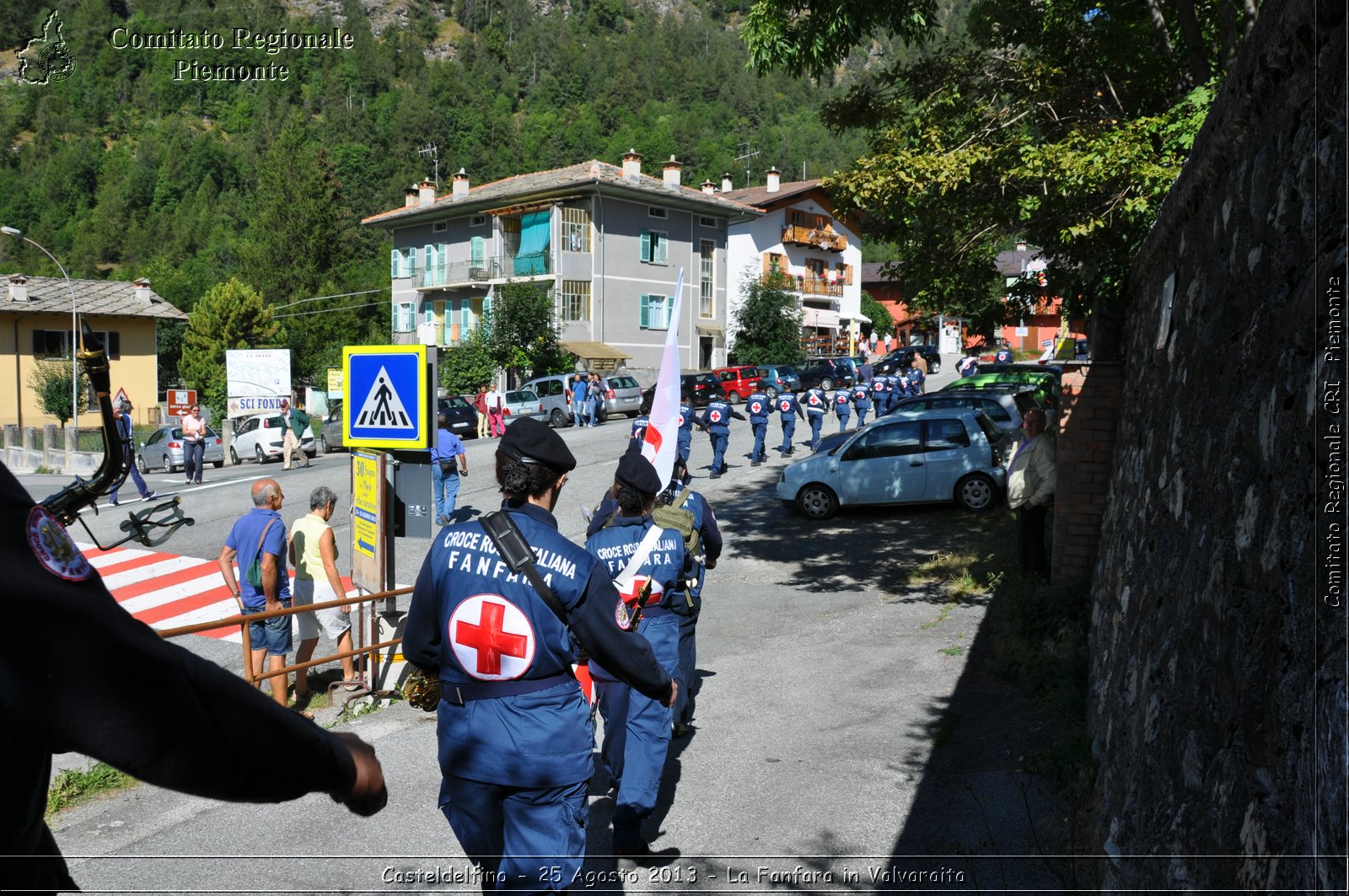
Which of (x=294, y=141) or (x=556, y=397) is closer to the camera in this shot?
(x=556, y=397)

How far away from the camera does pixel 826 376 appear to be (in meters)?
43.2

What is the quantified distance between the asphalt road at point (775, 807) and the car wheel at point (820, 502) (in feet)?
A: 20.9

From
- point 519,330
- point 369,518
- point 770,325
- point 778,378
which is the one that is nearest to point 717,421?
point 369,518

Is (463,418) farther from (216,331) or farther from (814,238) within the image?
(216,331)

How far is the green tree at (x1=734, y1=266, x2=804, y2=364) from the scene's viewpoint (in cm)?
5322

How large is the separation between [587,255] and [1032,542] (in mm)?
41352

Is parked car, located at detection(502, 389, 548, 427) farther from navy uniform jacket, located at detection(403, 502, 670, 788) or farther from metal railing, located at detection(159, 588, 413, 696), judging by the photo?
navy uniform jacket, located at detection(403, 502, 670, 788)

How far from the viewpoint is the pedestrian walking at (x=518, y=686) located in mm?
3547

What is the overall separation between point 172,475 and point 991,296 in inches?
1066

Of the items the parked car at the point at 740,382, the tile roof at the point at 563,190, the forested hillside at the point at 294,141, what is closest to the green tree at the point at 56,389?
the tile roof at the point at 563,190

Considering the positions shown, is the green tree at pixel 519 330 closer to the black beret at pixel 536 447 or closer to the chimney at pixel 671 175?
the chimney at pixel 671 175

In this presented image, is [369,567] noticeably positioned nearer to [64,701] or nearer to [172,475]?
[64,701]

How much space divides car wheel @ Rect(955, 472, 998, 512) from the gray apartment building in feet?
105

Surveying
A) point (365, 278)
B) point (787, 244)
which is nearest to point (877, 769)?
point (787, 244)
